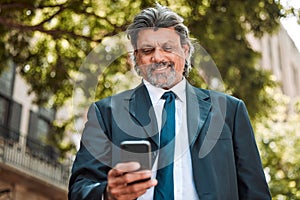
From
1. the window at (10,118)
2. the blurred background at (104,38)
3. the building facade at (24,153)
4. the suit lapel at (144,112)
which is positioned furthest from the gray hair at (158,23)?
the window at (10,118)

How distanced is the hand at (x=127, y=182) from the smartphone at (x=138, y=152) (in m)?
0.05

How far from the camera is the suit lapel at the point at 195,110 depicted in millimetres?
3041

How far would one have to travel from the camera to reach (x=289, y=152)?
2111 centimetres

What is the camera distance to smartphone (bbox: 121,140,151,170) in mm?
2510

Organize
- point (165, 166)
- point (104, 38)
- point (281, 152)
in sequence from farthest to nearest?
1. point (281, 152)
2. point (104, 38)
3. point (165, 166)

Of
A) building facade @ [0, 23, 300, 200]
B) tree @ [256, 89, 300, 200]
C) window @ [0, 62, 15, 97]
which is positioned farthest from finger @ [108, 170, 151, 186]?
window @ [0, 62, 15, 97]

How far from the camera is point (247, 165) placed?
3.08m

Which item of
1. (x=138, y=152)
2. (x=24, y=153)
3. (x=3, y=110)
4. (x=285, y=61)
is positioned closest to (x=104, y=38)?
(x=138, y=152)

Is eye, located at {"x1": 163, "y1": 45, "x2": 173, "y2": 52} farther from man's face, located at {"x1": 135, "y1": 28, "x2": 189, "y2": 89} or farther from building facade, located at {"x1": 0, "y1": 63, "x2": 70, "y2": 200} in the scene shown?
building facade, located at {"x1": 0, "y1": 63, "x2": 70, "y2": 200}

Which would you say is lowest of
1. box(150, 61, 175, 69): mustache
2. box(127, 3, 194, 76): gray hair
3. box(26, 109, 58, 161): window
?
box(150, 61, 175, 69): mustache

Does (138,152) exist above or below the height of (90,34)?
below

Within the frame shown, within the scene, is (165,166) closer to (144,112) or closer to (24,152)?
(144,112)

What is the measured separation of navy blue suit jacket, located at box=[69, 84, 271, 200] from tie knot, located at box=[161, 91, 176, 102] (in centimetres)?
7

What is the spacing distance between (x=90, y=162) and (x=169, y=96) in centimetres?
48
